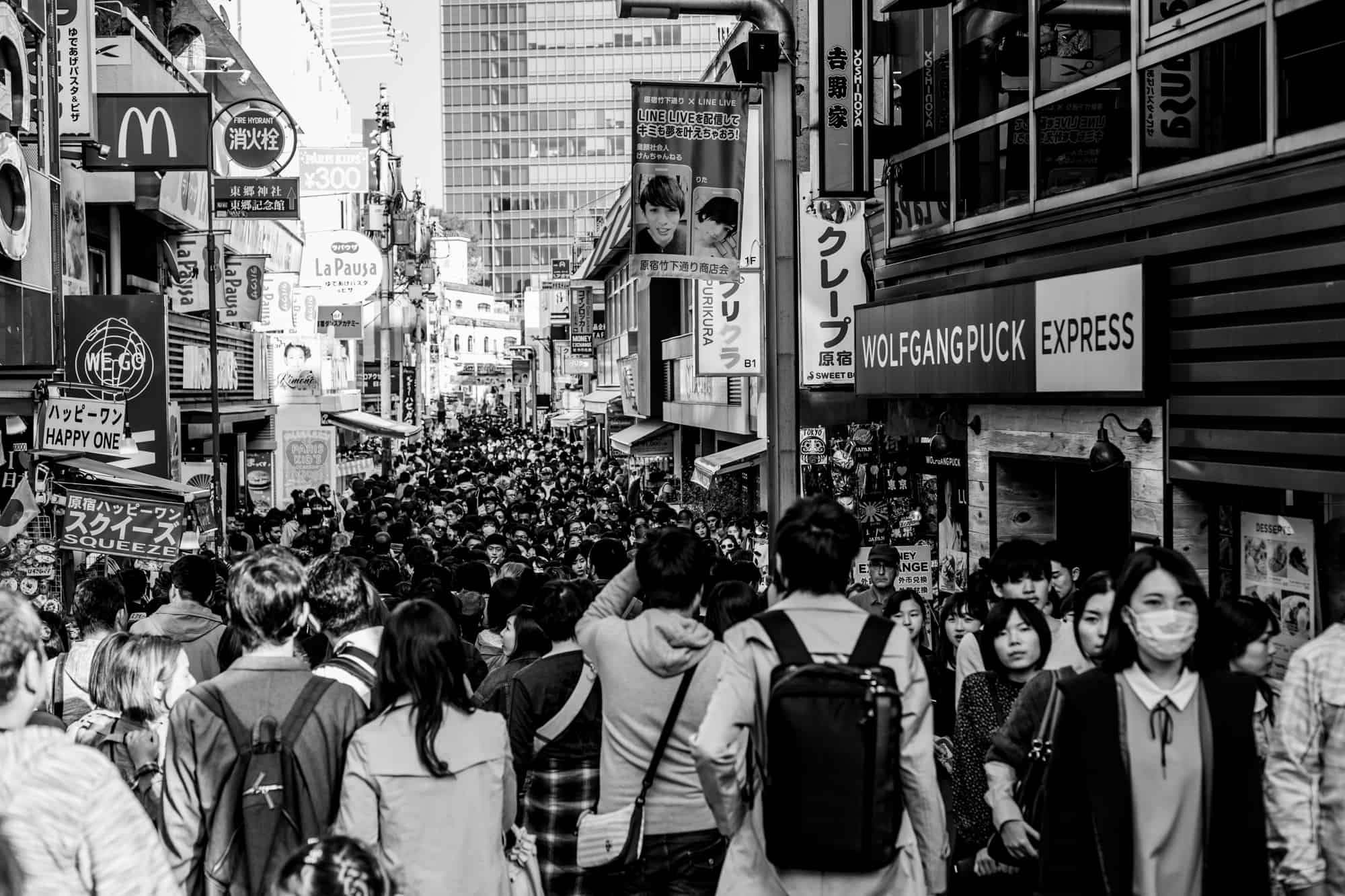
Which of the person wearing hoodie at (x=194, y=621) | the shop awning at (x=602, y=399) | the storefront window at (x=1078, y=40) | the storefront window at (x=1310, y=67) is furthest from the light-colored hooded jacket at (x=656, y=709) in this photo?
the shop awning at (x=602, y=399)

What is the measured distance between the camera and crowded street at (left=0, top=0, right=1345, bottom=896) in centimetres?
409

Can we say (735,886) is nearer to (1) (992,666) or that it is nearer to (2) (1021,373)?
(1) (992,666)

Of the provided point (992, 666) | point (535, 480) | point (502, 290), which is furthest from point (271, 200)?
point (502, 290)

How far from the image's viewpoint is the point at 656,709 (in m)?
5.32

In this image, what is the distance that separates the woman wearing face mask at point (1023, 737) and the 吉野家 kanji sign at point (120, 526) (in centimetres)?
882

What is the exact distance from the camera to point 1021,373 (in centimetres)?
1154

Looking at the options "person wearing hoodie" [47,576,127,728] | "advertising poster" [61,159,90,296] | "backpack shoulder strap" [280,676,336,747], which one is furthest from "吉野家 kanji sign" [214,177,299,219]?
"backpack shoulder strap" [280,676,336,747]

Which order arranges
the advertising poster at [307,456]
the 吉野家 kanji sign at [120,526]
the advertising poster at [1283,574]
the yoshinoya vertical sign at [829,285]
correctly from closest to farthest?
the advertising poster at [1283,574] < the 吉野家 kanji sign at [120,526] < the yoshinoya vertical sign at [829,285] < the advertising poster at [307,456]

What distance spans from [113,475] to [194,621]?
8161 millimetres

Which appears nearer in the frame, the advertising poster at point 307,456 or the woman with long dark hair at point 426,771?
the woman with long dark hair at point 426,771

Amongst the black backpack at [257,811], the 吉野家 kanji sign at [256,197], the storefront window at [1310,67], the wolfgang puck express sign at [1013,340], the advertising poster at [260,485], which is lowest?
the advertising poster at [260,485]

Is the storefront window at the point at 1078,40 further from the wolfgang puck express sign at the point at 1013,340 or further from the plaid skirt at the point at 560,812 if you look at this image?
the plaid skirt at the point at 560,812

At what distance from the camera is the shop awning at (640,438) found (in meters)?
36.3

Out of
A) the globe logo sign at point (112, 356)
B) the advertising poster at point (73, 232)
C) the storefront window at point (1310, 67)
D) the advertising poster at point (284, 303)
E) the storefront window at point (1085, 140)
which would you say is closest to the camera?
the storefront window at point (1310, 67)
